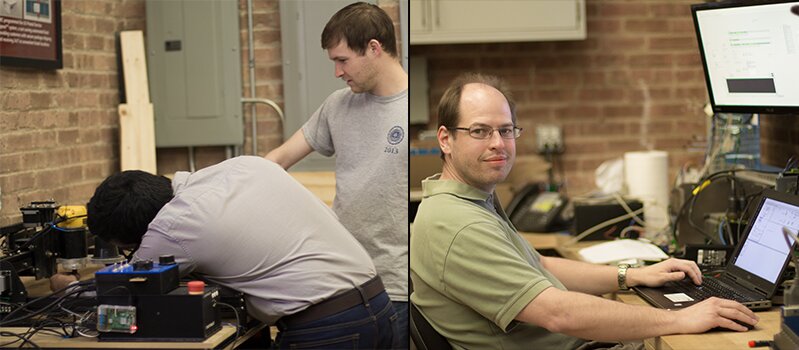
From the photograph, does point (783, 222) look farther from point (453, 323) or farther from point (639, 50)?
point (639, 50)

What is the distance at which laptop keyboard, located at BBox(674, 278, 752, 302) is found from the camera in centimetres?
254

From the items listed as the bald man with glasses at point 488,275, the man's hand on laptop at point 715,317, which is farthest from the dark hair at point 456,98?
the man's hand on laptop at point 715,317

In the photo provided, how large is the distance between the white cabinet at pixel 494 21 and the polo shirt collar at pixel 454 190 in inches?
88.2

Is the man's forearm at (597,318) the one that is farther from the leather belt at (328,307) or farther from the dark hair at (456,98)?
the dark hair at (456,98)

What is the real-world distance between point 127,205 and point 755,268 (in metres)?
1.68

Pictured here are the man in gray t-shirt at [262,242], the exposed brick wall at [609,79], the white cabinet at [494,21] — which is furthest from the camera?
the exposed brick wall at [609,79]

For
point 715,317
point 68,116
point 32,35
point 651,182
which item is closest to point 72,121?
point 68,116

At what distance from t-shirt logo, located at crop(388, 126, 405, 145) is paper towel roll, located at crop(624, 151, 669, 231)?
81.4 inches

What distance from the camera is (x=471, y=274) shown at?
2.28 meters

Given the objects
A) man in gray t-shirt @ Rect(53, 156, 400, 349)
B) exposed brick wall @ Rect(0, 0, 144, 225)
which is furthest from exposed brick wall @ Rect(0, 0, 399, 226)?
man in gray t-shirt @ Rect(53, 156, 400, 349)

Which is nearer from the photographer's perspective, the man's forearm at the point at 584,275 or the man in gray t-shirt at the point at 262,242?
the man in gray t-shirt at the point at 262,242

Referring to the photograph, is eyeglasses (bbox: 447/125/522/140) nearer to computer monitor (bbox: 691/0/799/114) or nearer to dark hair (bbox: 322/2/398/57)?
dark hair (bbox: 322/2/398/57)

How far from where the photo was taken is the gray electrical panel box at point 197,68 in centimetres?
235

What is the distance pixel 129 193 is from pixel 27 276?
0.46 metres
